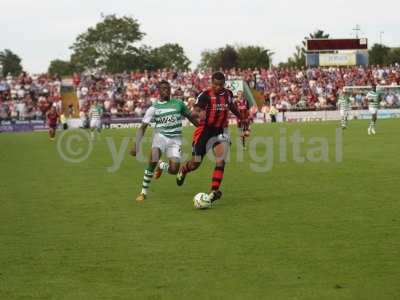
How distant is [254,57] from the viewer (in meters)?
130

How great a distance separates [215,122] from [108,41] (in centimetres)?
10422

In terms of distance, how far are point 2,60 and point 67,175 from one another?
5135 inches

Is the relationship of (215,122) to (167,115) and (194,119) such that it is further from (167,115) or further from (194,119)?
(167,115)

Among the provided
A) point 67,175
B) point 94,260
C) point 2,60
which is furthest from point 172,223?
point 2,60

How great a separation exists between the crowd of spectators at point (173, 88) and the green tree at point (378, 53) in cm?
5992

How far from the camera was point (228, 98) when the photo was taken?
14.1 meters

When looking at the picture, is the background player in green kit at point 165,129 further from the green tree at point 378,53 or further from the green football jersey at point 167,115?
the green tree at point 378,53

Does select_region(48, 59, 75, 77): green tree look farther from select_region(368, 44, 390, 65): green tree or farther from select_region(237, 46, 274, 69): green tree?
select_region(368, 44, 390, 65): green tree
